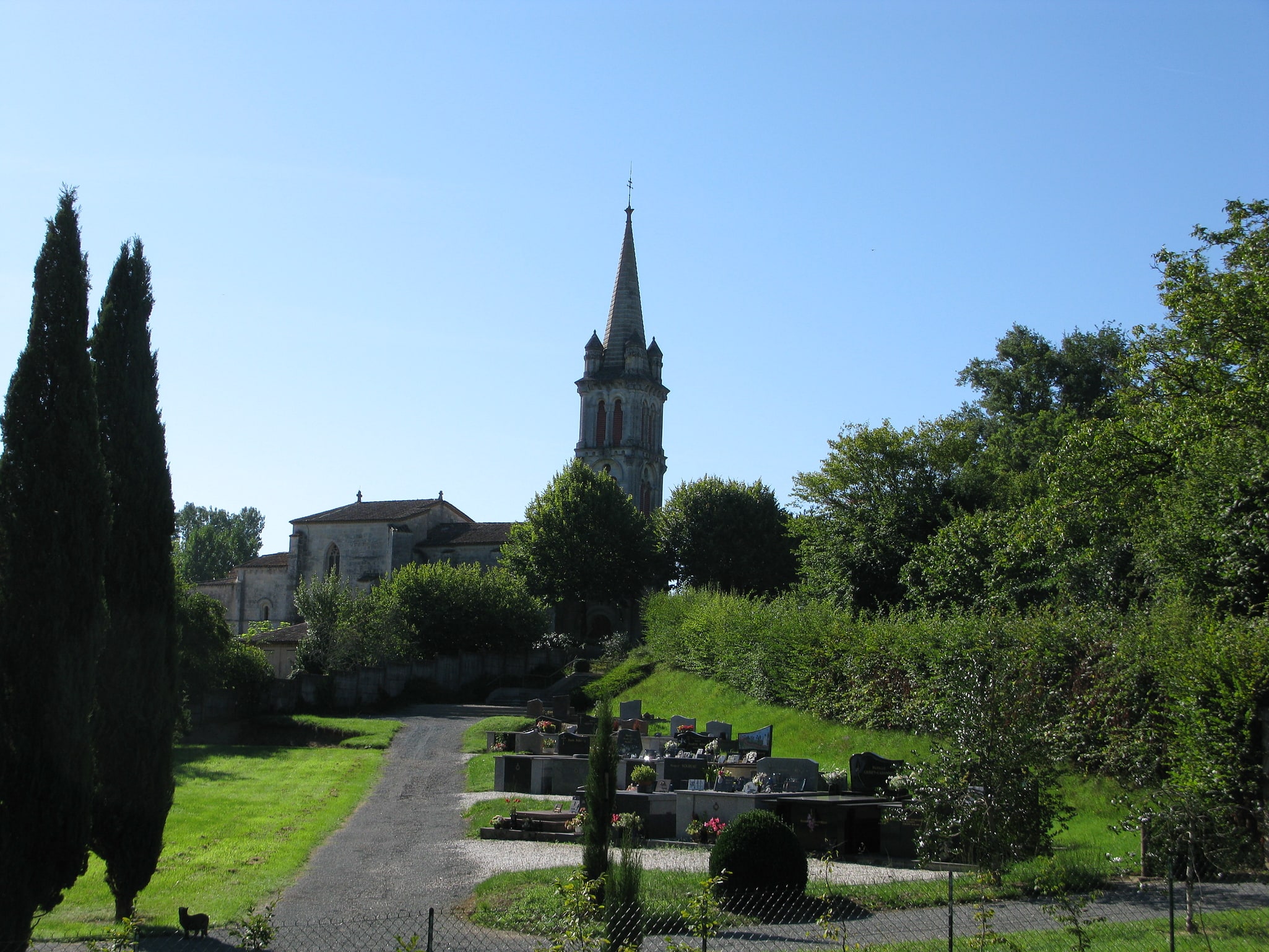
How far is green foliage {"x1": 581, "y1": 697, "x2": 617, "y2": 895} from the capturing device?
37.0ft

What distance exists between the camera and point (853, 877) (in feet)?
45.8

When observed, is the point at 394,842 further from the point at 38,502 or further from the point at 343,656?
the point at 343,656

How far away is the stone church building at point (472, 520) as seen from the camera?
220 ft

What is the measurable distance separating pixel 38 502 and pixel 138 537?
1743 mm

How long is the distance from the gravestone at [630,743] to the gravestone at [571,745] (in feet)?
3.01

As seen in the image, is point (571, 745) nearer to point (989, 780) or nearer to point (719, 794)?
point (719, 794)

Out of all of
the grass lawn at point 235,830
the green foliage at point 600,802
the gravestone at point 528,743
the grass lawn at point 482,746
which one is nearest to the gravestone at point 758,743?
the grass lawn at point 482,746

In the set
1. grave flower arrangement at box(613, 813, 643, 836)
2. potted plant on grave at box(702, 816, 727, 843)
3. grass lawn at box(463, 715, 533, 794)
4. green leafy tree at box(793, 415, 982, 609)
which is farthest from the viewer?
green leafy tree at box(793, 415, 982, 609)

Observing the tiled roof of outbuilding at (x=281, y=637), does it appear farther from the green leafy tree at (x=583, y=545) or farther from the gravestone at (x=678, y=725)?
the gravestone at (x=678, y=725)

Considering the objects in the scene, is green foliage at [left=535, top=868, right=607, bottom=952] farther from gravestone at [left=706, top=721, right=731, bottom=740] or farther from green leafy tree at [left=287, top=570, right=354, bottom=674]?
green leafy tree at [left=287, top=570, right=354, bottom=674]

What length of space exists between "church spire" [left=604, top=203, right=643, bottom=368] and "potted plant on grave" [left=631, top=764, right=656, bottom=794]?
5715cm

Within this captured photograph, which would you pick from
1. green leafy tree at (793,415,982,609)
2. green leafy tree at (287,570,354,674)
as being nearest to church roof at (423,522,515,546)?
green leafy tree at (287,570,354,674)

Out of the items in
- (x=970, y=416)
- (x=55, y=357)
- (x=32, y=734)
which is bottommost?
(x=32, y=734)

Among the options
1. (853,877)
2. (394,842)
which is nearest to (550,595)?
(394,842)
